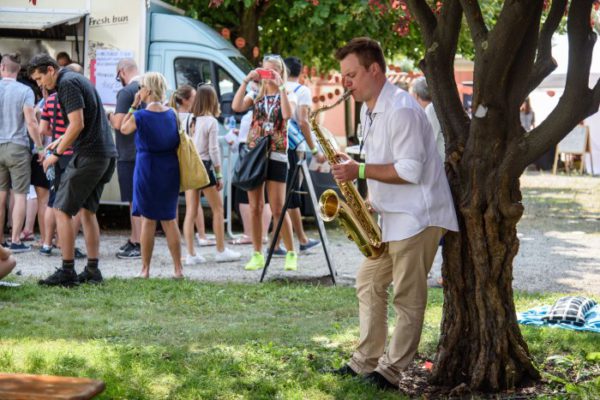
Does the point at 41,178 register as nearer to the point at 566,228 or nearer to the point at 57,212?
the point at 57,212

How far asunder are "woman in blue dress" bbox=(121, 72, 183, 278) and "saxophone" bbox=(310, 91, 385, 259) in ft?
9.85

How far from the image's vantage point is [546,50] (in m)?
5.99

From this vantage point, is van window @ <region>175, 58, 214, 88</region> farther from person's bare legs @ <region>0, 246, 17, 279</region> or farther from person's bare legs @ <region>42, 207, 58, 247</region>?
person's bare legs @ <region>0, 246, 17, 279</region>

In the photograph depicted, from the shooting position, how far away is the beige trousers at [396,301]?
5.44 metres

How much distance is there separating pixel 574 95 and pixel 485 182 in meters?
0.66

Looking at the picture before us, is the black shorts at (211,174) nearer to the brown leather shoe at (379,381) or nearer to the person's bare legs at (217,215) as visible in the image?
the person's bare legs at (217,215)

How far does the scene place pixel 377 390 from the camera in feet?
18.1

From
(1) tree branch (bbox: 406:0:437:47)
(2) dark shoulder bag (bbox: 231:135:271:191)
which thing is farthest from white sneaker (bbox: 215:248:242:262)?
(1) tree branch (bbox: 406:0:437:47)

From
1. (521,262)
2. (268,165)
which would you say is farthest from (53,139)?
(521,262)

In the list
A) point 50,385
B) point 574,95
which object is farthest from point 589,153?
point 50,385

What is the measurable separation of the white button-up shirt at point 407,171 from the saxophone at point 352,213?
0.74 feet

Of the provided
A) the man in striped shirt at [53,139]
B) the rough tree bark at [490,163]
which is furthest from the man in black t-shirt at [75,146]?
the rough tree bark at [490,163]

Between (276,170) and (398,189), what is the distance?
4.58m

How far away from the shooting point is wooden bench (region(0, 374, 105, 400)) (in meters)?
3.59
